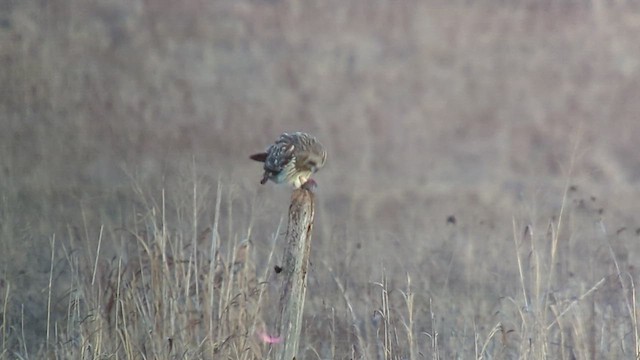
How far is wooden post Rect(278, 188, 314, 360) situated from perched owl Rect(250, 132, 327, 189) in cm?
5

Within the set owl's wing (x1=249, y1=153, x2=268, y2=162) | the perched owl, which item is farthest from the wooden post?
owl's wing (x1=249, y1=153, x2=268, y2=162)

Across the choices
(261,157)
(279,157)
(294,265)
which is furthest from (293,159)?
(294,265)

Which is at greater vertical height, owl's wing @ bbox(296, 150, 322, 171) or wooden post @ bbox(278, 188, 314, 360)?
owl's wing @ bbox(296, 150, 322, 171)

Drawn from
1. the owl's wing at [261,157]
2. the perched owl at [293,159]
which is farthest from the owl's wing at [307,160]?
the owl's wing at [261,157]

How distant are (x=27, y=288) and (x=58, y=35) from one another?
477 cm

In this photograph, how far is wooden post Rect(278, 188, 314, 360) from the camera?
2361mm

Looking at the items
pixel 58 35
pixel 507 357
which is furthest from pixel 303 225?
pixel 58 35

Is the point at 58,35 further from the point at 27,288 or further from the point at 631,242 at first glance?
the point at 631,242

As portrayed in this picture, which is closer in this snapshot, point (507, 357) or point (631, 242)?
point (507, 357)

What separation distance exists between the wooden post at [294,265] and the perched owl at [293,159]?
53mm

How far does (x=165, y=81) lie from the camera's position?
9.55m

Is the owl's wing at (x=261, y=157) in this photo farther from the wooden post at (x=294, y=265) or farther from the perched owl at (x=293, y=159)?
the wooden post at (x=294, y=265)

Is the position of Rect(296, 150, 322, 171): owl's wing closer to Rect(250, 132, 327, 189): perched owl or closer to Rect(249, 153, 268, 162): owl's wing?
Rect(250, 132, 327, 189): perched owl

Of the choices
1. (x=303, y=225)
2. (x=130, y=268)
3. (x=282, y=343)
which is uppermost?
(x=303, y=225)
